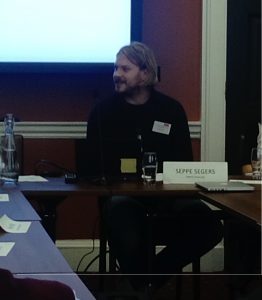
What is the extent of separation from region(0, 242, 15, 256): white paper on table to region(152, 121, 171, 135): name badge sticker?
5.66 feet

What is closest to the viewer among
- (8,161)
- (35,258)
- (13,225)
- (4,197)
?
(35,258)

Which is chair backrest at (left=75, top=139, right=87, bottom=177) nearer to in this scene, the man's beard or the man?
the man

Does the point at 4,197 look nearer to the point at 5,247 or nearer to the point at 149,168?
the point at 149,168

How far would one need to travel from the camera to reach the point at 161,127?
3.05 metres

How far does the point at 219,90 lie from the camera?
144 inches

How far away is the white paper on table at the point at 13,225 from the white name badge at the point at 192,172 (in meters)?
0.99

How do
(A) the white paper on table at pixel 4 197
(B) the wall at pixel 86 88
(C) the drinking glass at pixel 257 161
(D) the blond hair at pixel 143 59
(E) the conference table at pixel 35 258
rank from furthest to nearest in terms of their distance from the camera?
(B) the wall at pixel 86 88, (D) the blond hair at pixel 143 59, (C) the drinking glass at pixel 257 161, (A) the white paper on table at pixel 4 197, (E) the conference table at pixel 35 258

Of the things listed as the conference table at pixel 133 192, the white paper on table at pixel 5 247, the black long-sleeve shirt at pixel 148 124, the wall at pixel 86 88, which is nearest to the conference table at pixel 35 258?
the white paper on table at pixel 5 247

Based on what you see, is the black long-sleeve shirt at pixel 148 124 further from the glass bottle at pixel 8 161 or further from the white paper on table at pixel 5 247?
the white paper on table at pixel 5 247

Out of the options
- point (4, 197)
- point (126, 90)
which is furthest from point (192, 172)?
point (4, 197)

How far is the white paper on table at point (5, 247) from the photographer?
1.27 m

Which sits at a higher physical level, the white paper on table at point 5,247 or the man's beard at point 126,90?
the man's beard at point 126,90

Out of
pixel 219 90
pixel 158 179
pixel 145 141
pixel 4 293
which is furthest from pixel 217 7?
pixel 4 293

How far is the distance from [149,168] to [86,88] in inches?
43.8
